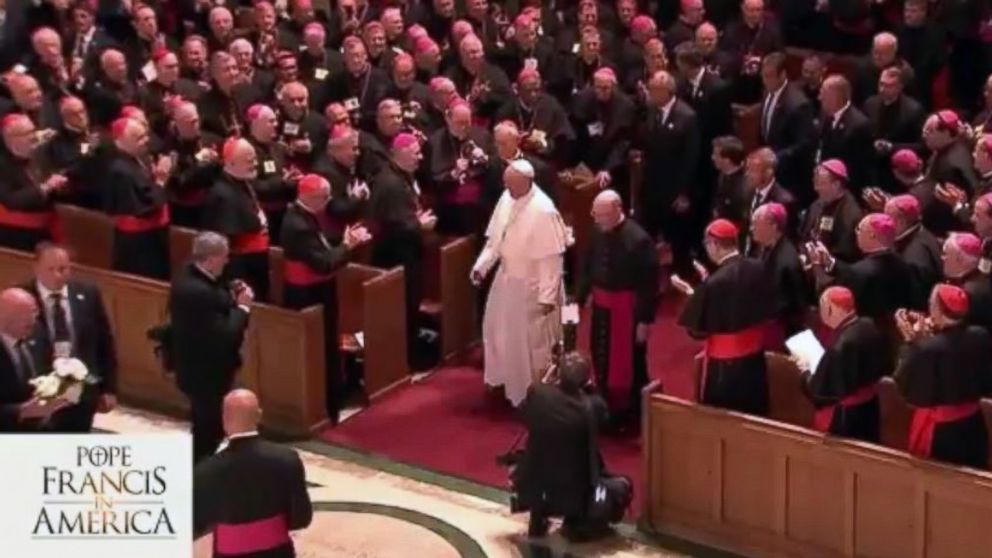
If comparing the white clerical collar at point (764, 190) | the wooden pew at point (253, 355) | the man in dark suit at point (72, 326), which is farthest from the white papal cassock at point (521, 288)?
the man in dark suit at point (72, 326)

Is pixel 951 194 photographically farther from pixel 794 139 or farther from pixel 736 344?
pixel 736 344

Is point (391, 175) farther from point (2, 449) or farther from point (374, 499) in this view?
point (2, 449)

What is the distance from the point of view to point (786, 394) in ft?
38.0

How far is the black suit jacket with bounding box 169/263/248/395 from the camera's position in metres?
11.4

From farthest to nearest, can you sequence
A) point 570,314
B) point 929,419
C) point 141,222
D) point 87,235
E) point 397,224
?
point 87,235 < point 141,222 < point 397,224 < point 570,314 < point 929,419

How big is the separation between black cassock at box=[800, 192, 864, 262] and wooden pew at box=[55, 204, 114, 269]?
5062mm

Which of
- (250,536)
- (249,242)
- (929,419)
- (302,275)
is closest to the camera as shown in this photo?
(250,536)

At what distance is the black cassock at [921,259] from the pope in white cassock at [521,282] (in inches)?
87.4

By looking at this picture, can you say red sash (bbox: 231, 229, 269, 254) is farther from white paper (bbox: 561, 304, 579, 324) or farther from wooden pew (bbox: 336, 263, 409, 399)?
white paper (bbox: 561, 304, 579, 324)

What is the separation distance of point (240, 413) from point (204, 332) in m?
2.08

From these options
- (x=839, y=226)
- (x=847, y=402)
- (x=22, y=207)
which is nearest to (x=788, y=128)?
(x=839, y=226)

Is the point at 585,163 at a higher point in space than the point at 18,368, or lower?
higher

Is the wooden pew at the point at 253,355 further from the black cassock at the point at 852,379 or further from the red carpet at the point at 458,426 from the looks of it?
the black cassock at the point at 852,379

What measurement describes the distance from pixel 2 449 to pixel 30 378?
5.48 feet
